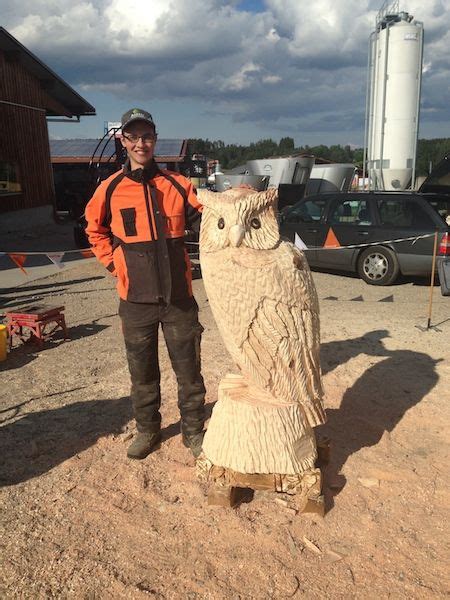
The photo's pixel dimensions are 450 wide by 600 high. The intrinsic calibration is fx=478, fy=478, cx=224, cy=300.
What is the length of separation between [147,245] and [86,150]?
29.5m

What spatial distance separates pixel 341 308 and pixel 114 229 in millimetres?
4216

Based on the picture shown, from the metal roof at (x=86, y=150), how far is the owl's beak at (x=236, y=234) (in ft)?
89.7

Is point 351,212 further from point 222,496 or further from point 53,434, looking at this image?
point 222,496

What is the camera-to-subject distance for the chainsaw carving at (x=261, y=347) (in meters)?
2.23

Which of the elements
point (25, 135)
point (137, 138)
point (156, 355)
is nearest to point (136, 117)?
point (137, 138)

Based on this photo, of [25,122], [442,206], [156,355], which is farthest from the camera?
[25,122]

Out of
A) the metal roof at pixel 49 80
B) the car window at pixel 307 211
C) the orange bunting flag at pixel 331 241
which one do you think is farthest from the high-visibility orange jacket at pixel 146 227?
the metal roof at pixel 49 80

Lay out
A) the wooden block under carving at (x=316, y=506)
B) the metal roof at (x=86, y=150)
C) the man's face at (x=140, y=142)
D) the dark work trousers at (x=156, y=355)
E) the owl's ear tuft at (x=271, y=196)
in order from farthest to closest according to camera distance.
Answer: the metal roof at (x=86, y=150)
the dark work trousers at (x=156, y=355)
the man's face at (x=140, y=142)
the wooden block under carving at (x=316, y=506)
the owl's ear tuft at (x=271, y=196)

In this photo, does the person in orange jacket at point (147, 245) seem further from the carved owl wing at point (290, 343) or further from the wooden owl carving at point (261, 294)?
the carved owl wing at point (290, 343)

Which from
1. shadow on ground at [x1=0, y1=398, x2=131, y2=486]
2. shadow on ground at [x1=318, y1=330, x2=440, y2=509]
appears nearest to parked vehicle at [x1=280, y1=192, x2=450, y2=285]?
shadow on ground at [x1=318, y1=330, x2=440, y2=509]

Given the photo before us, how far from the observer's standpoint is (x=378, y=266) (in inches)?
308

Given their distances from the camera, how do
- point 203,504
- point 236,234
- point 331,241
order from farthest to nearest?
1. point 331,241
2. point 203,504
3. point 236,234

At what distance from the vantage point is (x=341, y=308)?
20.7 ft

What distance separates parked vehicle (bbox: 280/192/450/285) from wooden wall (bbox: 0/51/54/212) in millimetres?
10541
